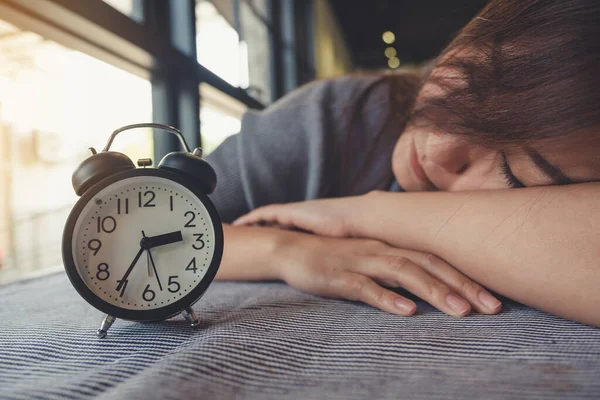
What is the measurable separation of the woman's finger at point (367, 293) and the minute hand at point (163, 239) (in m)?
0.22

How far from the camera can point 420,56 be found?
9117 millimetres

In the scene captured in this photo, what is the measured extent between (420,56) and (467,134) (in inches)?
366

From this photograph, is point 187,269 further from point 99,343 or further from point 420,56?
point 420,56

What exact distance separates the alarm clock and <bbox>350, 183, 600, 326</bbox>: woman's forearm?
1.03ft

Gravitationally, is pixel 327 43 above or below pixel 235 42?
above

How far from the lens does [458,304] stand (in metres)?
0.51

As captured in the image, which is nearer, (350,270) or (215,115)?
(350,270)

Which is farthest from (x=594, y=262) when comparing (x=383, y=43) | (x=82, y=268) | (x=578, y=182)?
(x=383, y=43)

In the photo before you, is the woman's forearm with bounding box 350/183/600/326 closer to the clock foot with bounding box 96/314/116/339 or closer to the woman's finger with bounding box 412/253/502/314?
the woman's finger with bounding box 412/253/502/314

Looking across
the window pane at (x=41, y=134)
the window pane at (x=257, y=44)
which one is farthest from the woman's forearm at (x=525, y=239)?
the window pane at (x=257, y=44)

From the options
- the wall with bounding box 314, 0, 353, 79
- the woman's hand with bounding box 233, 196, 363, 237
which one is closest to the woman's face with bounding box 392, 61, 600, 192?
the woman's hand with bounding box 233, 196, 363, 237

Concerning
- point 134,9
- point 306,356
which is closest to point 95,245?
point 306,356

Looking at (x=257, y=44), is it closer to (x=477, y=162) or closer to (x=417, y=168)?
(x=417, y=168)

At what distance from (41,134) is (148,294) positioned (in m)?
0.75
